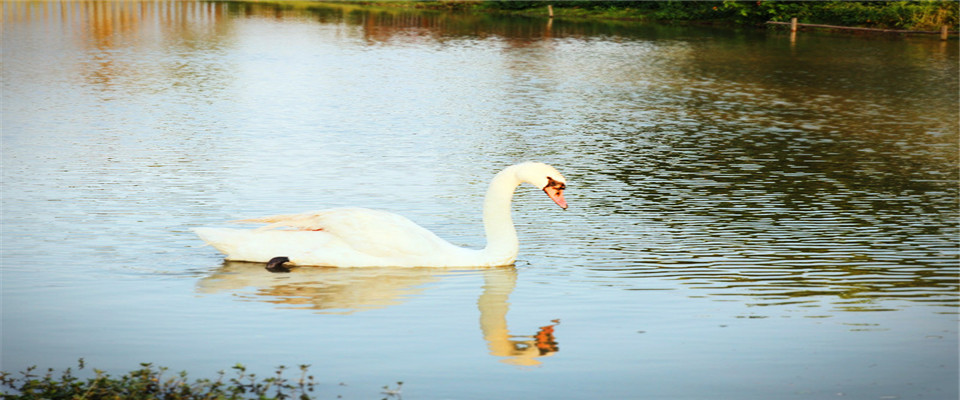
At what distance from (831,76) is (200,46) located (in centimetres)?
1833

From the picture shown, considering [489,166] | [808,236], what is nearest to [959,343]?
[808,236]

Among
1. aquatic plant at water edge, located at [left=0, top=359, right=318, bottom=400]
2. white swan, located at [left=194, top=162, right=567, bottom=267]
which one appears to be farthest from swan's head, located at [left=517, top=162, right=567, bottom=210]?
aquatic plant at water edge, located at [left=0, top=359, right=318, bottom=400]

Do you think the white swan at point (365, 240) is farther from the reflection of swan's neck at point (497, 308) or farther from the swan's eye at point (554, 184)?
the reflection of swan's neck at point (497, 308)

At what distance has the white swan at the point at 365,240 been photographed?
9477 millimetres

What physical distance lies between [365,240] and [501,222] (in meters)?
1.16

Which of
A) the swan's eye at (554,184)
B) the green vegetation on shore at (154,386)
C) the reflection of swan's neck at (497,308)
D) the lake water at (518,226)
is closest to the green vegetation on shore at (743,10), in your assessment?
the lake water at (518,226)

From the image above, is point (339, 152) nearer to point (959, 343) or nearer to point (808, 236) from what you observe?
point (808, 236)

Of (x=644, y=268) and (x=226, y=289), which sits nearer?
(x=226, y=289)

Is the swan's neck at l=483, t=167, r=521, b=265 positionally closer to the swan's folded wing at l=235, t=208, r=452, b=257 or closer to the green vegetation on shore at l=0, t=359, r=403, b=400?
the swan's folded wing at l=235, t=208, r=452, b=257

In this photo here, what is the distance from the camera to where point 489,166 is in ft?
50.5

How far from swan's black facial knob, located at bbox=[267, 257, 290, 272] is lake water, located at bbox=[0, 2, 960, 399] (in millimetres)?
210

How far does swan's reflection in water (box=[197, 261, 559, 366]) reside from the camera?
25.5 feet

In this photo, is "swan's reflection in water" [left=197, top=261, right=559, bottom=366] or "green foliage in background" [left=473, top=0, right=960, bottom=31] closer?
"swan's reflection in water" [left=197, top=261, right=559, bottom=366]

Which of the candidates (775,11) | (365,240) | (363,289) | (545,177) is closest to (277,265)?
(365,240)
